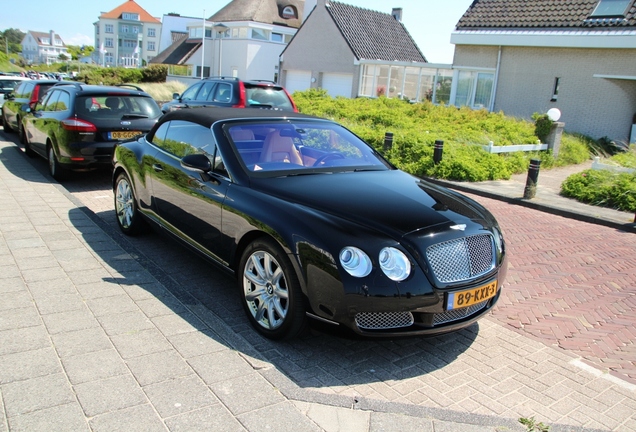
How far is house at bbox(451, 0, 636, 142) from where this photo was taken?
1948cm

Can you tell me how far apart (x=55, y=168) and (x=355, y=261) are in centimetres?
741

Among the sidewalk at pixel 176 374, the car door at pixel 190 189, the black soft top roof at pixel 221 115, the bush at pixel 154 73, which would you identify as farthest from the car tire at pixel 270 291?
the bush at pixel 154 73

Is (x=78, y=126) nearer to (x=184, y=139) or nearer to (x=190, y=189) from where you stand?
(x=184, y=139)

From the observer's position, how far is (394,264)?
358cm

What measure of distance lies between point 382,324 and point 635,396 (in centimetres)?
181

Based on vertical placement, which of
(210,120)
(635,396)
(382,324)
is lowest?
(635,396)

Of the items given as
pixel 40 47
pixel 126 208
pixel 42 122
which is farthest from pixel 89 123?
pixel 40 47

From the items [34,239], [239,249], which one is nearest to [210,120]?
[239,249]

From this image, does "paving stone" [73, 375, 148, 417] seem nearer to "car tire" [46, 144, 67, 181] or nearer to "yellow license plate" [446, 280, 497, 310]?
"yellow license plate" [446, 280, 497, 310]

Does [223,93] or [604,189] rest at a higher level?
[223,93]

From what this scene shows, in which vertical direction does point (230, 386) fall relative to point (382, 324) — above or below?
below

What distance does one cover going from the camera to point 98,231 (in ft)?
21.2

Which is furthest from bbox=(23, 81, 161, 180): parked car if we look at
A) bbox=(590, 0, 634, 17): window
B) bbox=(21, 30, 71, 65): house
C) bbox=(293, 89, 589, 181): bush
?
bbox=(21, 30, 71, 65): house

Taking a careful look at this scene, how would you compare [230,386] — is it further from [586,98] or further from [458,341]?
[586,98]
